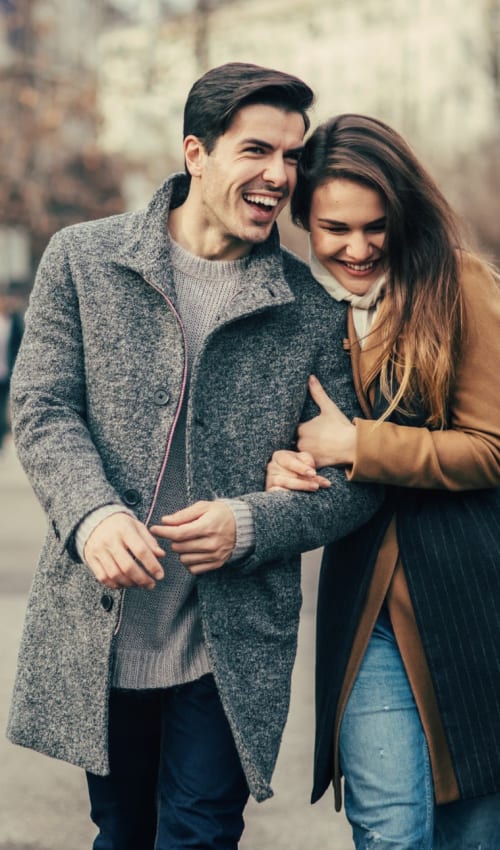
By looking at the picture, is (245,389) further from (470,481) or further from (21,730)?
(21,730)

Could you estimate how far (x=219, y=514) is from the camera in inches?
121

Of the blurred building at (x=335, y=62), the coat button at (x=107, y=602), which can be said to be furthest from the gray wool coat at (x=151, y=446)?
the blurred building at (x=335, y=62)

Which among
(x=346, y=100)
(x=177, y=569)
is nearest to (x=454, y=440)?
(x=177, y=569)

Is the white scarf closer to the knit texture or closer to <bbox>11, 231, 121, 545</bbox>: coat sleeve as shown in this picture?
the knit texture

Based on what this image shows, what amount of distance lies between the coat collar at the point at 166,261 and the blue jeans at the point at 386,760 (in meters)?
0.78

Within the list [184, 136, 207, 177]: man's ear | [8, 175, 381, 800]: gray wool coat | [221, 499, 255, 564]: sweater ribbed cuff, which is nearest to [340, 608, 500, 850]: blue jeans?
[8, 175, 381, 800]: gray wool coat

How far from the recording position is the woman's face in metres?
3.37

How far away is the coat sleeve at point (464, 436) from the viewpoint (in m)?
3.29

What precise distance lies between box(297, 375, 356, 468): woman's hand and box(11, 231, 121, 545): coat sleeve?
484mm

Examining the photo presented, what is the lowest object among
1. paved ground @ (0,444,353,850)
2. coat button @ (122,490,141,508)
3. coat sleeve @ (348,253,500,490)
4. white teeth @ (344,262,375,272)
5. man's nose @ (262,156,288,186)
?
paved ground @ (0,444,353,850)

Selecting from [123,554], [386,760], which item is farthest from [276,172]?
[386,760]

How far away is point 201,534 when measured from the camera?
304 centimetres

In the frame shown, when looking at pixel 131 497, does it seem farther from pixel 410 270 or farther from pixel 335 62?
pixel 335 62

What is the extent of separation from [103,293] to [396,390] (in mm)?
691
